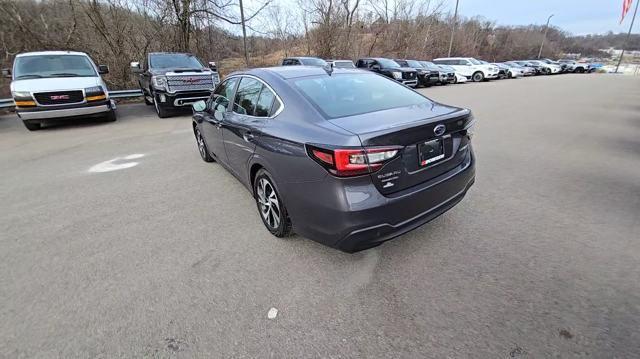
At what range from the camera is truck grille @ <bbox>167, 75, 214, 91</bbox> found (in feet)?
30.2

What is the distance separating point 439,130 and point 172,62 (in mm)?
10581

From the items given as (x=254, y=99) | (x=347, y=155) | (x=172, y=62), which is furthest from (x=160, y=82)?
(x=347, y=155)

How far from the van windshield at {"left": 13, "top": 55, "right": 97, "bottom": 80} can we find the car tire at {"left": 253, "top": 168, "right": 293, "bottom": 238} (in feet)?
27.9

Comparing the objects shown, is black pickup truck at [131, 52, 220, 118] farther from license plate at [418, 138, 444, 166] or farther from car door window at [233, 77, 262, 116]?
license plate at [418, 138, 444, 166]

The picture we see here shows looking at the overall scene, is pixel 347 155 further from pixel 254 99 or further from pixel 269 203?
pixel 254 99

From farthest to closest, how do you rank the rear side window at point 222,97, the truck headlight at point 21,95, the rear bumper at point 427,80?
the rear bumper at point 427,80 → the truck headlight at point 21,95 → the rear side window at point 222,97

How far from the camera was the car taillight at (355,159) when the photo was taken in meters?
2.11

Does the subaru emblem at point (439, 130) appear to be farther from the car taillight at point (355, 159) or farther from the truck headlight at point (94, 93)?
the truck headlight at point (94, 93)

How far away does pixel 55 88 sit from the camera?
24.9ft

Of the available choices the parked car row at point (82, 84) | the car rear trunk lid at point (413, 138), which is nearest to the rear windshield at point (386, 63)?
the parked car row at point (82, 84)

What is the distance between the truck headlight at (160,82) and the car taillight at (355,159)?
346 inches

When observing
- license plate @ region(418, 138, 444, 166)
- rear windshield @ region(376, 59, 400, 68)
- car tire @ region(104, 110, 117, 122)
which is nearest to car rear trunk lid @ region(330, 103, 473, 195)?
license plate @ region(418, 138, 444, 166)

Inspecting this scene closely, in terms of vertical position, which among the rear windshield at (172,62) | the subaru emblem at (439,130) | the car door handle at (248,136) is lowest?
the car door handle at (248,136)

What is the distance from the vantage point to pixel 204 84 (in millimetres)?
9695
